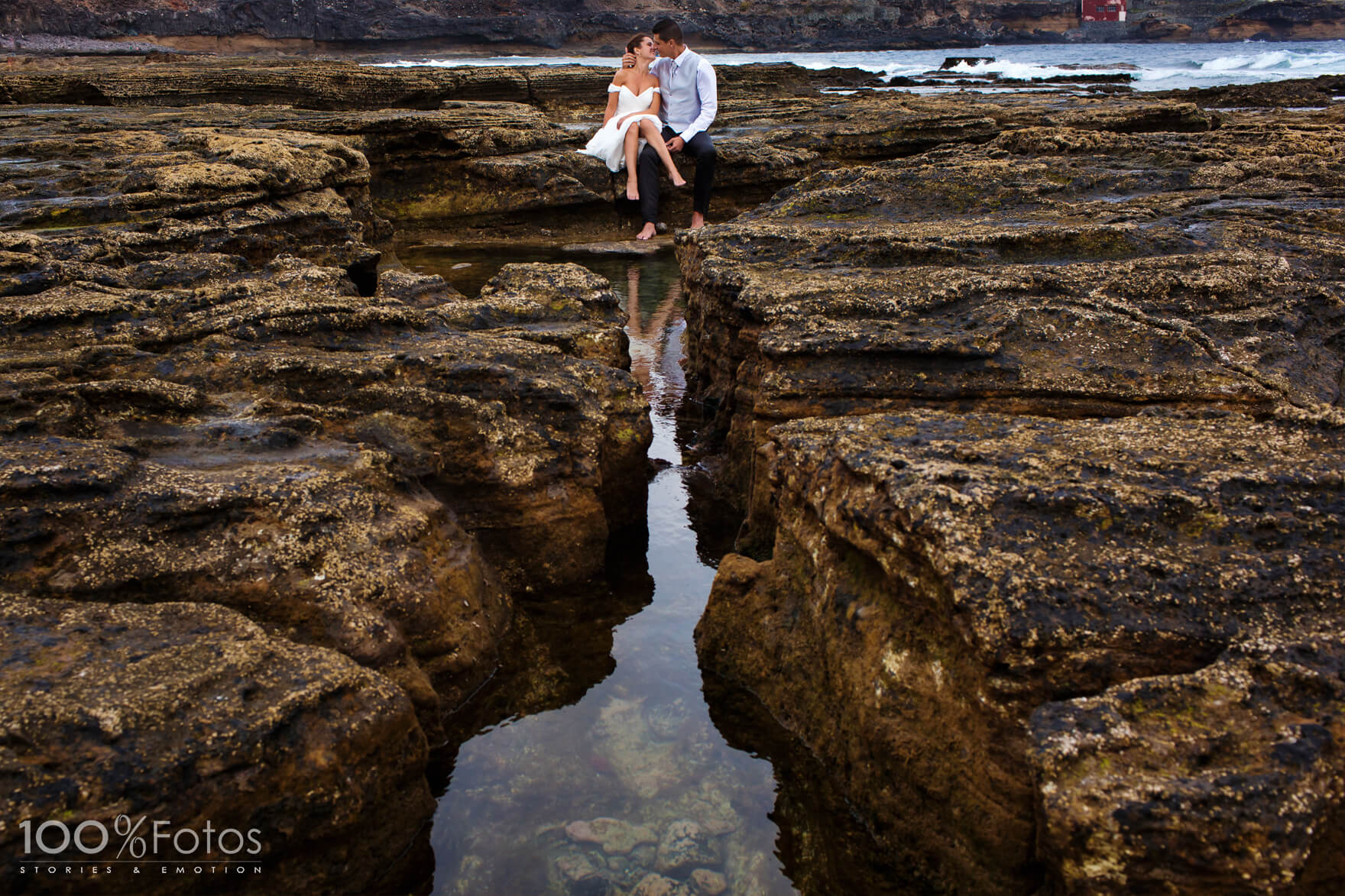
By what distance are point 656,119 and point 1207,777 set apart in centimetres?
834

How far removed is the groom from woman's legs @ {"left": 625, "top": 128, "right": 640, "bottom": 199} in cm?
9

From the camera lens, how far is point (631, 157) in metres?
9.23

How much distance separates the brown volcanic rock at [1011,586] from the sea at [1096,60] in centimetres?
3305

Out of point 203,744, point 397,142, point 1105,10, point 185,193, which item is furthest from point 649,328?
point 1105,10

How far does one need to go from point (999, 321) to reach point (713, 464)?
5.29 feet

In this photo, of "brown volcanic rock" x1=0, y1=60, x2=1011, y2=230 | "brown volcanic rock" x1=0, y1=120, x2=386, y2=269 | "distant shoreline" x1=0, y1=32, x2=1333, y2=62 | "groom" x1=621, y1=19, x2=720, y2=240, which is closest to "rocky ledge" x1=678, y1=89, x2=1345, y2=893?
"brown volcanic rock" x1=0, y1=120, x2=386, y2=269

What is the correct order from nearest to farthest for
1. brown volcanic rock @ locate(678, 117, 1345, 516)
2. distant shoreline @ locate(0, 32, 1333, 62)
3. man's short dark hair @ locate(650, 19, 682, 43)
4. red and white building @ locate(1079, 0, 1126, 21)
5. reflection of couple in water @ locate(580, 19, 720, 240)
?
brown volcanic rock @ locate(678, 117, 1345, 516)
man's short dark hair @ locate(650, 19, 682, 43)
reflection of couple in water @ locate(580, 19, 720, 240)
distant shoreline @ locate(0, 32, 1333, 62)
red and white building @ locate(1079, 0, 1126, 21)

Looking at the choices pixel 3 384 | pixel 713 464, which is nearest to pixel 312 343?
pixel 3 384

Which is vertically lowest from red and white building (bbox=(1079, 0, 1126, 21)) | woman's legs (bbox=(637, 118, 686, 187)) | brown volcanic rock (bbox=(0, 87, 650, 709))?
brown volcanic rock (bbox=(0, 87, 650, 709))

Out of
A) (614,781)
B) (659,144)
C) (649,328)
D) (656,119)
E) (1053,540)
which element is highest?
(656,119)

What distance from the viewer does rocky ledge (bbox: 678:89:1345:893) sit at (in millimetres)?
1757

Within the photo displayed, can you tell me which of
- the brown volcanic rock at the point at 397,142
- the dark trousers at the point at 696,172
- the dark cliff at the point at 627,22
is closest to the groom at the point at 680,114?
the dark trousers at the point at 696,172

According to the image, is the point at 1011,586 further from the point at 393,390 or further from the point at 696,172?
the point at 696,172

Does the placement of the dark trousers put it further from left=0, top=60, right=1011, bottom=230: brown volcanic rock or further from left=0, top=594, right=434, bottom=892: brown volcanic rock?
left=0, top=594, right=434, bottom=892: brown volcanic rock
